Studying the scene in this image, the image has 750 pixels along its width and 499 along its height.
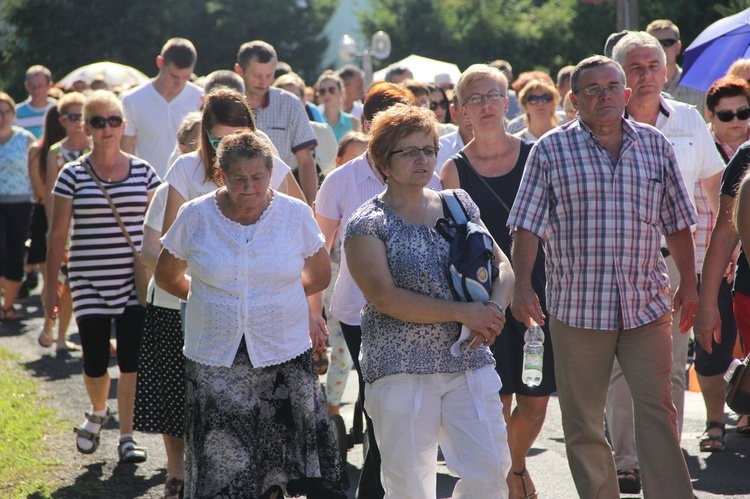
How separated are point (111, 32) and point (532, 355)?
45743 millimetres

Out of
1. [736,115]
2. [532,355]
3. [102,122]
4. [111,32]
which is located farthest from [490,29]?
[532,355]

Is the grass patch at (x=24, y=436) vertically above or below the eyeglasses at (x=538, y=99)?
below

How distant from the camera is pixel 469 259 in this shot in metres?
4.59

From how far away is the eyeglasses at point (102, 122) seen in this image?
7.44 metres

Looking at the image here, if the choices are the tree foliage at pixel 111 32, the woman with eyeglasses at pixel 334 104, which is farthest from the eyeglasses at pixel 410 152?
the tree foliage at pixel 111 32

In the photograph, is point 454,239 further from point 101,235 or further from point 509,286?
point 101,235

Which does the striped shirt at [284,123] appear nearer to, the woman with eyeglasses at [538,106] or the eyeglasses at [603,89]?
the woman with eyeglasses at [538,106]

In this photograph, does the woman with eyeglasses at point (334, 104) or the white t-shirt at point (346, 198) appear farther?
the woman with eyeglasses at point (334, 104)

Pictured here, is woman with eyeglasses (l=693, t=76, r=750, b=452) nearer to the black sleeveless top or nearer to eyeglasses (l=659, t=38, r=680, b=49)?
the black sleeveless top

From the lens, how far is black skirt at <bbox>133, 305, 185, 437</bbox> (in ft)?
20.6

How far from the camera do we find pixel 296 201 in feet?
17.7

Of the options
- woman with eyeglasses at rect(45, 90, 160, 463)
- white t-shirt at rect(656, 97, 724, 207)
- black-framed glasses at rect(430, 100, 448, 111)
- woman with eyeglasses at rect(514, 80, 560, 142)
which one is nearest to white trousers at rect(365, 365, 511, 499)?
white t-shirt at rect(656, 97, 724, 207)

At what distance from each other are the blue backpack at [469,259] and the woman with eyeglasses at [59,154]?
5.57m

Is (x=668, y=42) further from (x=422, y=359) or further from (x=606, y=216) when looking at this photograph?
(x=422, y=359)
